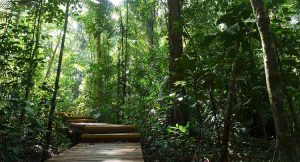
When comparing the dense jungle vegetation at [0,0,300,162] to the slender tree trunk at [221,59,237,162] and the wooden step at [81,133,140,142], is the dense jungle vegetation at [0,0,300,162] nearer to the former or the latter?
the slender tree trunk at [221,59,237,162]

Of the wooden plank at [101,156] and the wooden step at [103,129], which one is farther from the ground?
the wooden step at [103,129]

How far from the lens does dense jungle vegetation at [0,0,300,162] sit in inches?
179

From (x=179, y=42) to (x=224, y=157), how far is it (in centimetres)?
379

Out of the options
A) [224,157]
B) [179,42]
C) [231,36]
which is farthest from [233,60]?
[179,42]

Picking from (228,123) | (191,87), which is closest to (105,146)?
(191,87)

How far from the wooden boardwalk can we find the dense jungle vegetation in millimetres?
545

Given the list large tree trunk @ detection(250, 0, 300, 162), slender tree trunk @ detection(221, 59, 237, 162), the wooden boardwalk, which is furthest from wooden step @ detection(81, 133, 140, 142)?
large tree trunk @ detection(250, 0, 300, 162)

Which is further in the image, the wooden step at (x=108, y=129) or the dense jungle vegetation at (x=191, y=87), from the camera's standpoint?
the wooden step at (x=108, y=129)

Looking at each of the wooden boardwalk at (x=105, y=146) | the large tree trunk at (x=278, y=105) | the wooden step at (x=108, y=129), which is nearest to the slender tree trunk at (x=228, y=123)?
the wooden boardwalk at (x=105, y=146)

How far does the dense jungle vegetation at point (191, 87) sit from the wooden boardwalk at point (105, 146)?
0.54 metres

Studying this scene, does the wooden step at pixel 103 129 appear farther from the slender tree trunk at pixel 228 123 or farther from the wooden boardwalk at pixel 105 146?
the slender tree trunk at pixel 228 123

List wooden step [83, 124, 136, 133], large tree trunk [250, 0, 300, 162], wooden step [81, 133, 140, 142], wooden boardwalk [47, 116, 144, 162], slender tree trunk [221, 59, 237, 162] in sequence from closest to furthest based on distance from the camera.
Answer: large tree trunk [250, 0, 300, 162], wooden boardwalk [47, 116, 144, 162], slender tree trunk [221, 59, 237, 162], wooden step [81, 133, 140, 142], wooden step [83, 124, 136, 133]

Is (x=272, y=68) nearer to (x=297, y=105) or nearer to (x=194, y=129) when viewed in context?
(x=194, y=129)

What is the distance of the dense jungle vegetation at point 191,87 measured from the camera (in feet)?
14.9
